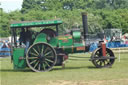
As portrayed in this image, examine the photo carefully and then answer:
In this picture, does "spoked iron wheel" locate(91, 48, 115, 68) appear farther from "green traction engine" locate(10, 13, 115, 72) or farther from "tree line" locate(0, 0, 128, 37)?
"tree line" locate(0, 0, 128, 37)

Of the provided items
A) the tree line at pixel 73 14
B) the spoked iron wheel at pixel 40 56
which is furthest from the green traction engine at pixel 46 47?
the tree line at pixel 73 14

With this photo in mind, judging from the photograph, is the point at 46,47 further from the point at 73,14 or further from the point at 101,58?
the point at 73,14

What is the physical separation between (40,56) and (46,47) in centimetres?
46

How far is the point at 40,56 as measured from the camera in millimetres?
13883

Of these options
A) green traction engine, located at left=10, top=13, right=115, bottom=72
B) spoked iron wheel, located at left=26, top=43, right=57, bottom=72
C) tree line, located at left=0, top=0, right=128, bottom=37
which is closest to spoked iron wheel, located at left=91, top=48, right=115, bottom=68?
green traction engine, located at left=10, top=13, right=115, bottom=72

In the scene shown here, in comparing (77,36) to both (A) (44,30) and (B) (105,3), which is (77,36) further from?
(B) (105,3)

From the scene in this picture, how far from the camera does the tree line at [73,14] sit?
48941 mm

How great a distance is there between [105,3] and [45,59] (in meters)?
87.6

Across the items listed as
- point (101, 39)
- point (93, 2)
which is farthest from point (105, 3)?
point (101, 39)

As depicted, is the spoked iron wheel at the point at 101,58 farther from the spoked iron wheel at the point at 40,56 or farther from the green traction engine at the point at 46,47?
the spoked iron wheel at the point at 40,56

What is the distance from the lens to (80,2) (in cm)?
9344

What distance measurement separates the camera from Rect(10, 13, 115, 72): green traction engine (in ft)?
45.4

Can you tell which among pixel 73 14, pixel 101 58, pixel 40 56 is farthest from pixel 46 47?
pixel 73 14

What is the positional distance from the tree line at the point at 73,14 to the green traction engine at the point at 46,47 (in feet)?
2.37
